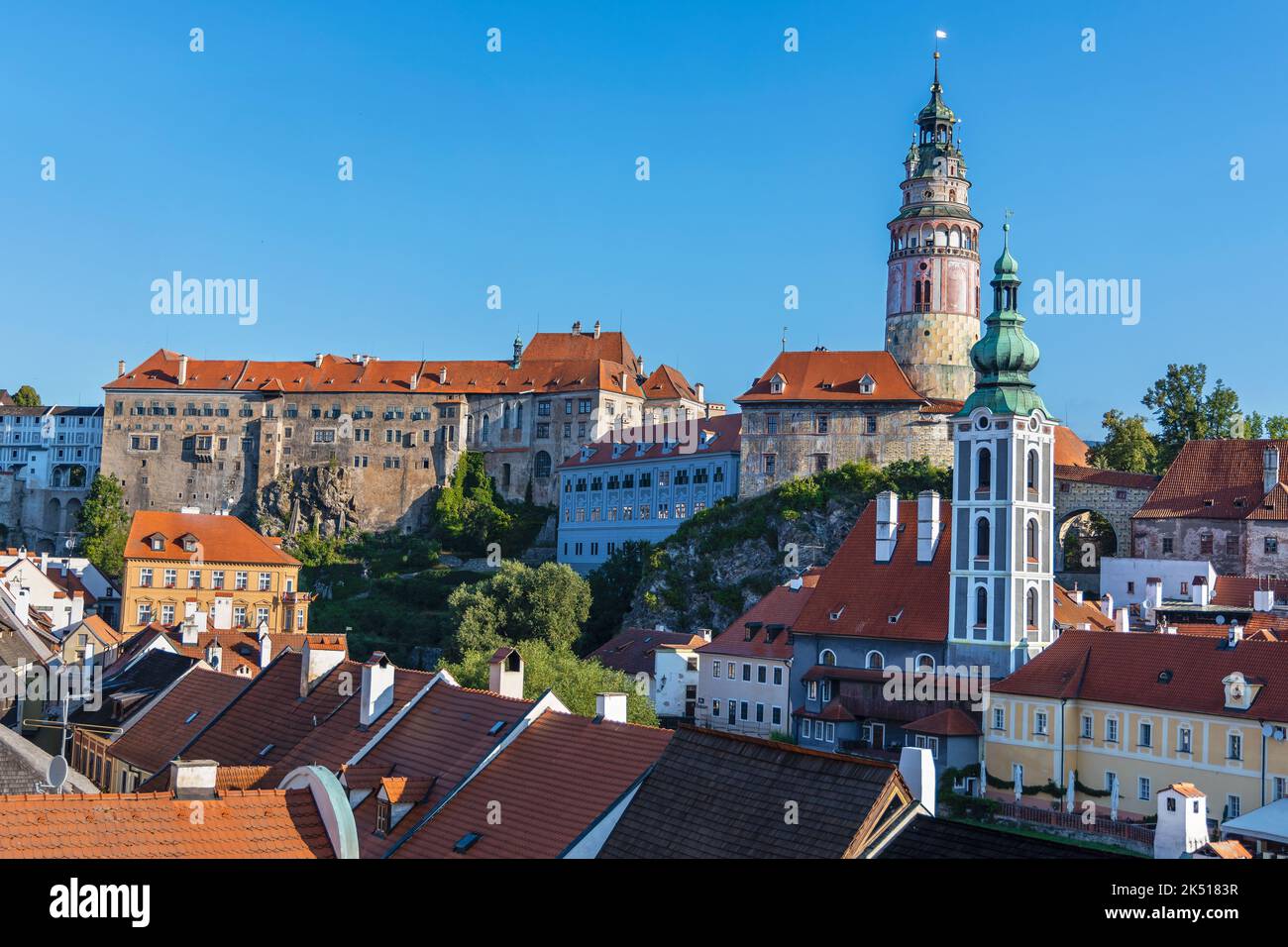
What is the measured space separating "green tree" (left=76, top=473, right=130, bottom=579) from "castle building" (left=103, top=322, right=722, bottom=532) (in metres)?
1.53

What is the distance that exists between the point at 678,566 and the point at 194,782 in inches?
2212

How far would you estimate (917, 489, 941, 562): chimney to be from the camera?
4994 cm

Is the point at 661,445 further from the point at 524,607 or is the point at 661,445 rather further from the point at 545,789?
the point at 545,789

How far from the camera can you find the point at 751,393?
74.9 m

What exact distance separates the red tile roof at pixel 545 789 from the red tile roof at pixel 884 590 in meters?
30.9

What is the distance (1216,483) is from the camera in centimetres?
6025

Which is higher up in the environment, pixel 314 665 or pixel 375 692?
pixel 314 665

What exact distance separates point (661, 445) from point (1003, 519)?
36.3m

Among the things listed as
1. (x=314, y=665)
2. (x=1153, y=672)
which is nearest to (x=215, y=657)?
(x=314, y=665)

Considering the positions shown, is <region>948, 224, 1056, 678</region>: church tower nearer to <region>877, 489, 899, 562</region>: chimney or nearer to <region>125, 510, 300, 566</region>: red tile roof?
<region>877, 489, 899, 562</region>: chimney

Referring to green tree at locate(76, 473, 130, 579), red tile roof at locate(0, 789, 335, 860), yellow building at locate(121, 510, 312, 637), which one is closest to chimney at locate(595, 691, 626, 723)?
red tile roof at locate(0, 789, 335, 860)
